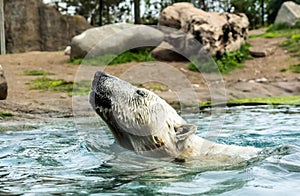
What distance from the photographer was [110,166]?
15.5ft

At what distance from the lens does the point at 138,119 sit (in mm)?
4699

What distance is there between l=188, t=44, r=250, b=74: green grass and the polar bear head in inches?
409

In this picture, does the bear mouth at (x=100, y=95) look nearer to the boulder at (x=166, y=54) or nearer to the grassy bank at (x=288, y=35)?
the boulder at (x=166, y=54)

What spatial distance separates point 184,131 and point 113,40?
1238 centimetres

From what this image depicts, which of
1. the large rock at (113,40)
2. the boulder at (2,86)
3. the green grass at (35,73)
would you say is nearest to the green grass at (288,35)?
the large rock at (113,40)

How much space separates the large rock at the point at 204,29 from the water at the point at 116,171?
9.48 metres

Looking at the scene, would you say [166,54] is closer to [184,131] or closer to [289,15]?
[289,15]

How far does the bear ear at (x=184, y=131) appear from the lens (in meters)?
4.68

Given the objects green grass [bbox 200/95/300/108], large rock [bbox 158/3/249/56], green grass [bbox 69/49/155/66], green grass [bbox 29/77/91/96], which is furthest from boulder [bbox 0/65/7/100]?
large rock [bbox 158/3/249/56]

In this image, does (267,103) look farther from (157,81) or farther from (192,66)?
(192,66)

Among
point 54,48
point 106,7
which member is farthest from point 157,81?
point 106,7

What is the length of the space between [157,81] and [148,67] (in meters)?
1.49

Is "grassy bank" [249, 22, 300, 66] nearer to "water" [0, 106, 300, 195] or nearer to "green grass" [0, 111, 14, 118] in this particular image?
"green grass" [0, 111, 14, 118]

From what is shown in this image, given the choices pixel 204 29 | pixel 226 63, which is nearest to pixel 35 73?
pixel 204 29
